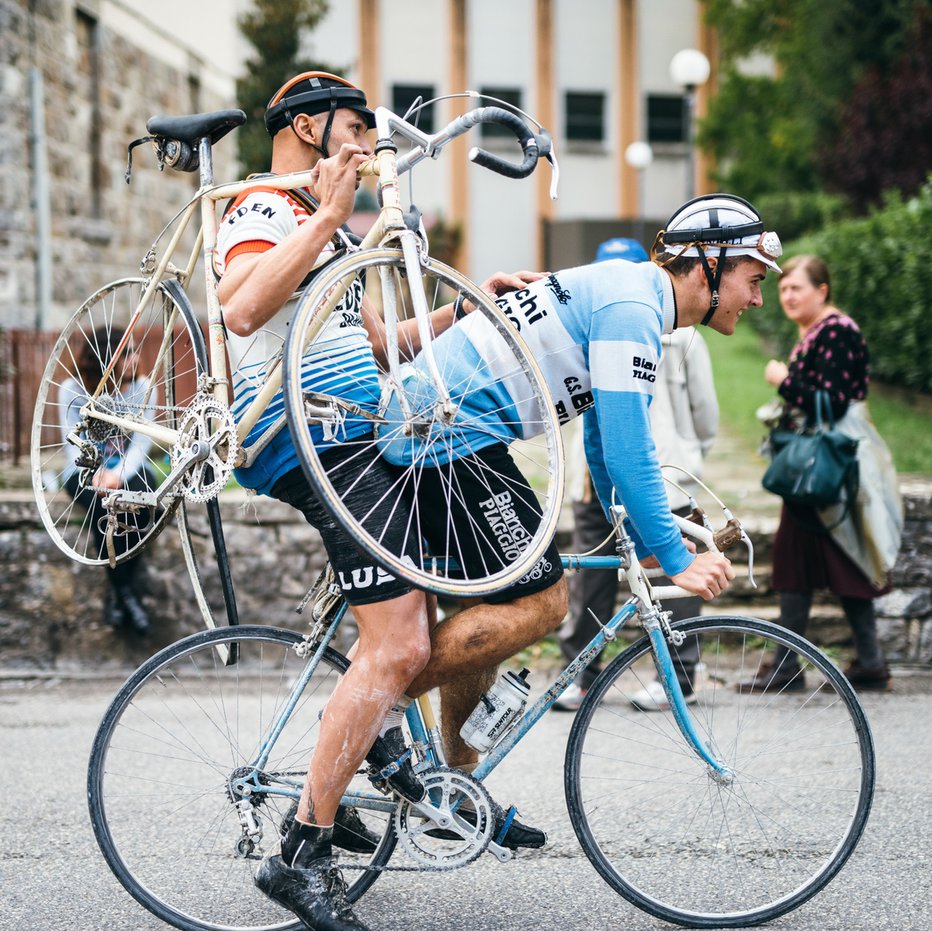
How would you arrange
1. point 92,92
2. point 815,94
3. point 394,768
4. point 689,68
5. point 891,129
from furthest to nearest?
point 815,94 < point 891,129 < point 689,68 < point 92,92 < point 394,768

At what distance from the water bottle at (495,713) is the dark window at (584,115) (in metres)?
32.3

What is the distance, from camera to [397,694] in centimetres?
310

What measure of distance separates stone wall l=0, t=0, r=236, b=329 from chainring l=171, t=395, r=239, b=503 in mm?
7984

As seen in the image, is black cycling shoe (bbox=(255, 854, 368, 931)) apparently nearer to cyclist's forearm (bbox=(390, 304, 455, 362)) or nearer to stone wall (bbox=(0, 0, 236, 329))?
cyclist's forearm (bbox=(390, 304, 455, 362))

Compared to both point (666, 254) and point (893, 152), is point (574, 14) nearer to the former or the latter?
point (893, 152)

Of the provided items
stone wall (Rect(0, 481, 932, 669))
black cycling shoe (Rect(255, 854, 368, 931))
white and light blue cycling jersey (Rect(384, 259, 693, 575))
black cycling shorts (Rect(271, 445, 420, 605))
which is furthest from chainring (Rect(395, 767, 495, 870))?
stone wall (Rect(0, 481, 932, 669))

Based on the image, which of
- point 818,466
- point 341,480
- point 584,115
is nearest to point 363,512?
point 341,480

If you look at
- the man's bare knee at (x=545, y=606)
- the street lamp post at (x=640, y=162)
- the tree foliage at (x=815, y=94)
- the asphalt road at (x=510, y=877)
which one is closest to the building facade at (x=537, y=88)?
the street lamp post at (x=640, y=162)

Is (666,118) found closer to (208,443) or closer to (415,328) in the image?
(415,328)

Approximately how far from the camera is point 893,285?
11.9 meters

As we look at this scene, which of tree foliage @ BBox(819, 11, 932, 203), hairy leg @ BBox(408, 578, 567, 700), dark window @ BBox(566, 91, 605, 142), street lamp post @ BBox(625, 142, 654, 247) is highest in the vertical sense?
dark window @ BBox(566, 91, 605, 142)

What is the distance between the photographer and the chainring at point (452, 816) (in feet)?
10.6

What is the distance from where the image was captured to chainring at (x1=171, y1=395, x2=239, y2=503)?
118 inches

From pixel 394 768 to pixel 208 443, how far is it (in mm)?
948
